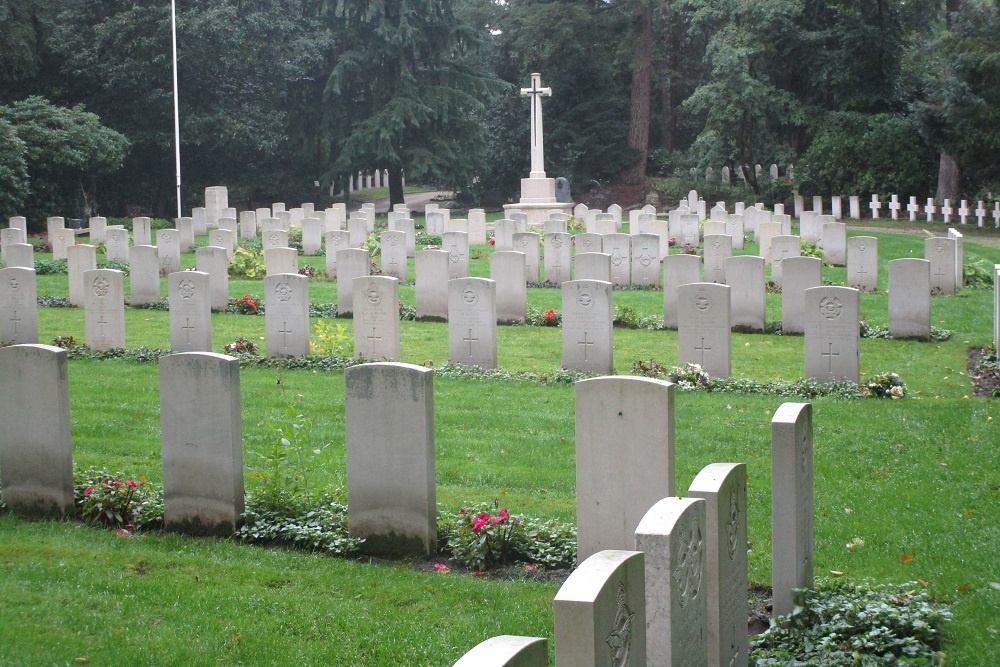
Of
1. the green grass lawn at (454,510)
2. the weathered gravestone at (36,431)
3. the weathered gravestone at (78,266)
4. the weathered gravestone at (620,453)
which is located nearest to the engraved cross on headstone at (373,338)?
the green grass lawn at (454,510)

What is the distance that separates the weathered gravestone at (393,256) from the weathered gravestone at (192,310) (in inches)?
301

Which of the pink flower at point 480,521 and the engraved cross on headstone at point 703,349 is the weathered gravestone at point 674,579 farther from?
the engraved cross on headstone at point 703,349

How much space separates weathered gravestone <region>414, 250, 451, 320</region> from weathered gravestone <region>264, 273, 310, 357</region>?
313cm

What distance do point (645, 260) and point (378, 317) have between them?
8.52 meters

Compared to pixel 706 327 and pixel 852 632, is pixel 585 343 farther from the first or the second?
pixel 852 632

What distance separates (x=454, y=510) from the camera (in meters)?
8.12

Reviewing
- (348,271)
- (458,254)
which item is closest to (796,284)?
(348,271)

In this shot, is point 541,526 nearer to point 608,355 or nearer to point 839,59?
point 608,355

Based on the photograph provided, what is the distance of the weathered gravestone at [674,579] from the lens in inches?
161

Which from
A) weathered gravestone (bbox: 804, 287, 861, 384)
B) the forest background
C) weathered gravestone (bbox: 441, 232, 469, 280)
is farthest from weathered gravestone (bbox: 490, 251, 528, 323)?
the forest background

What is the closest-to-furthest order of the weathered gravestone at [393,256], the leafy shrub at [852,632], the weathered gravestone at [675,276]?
1. the leafy shrub at [852,632]
2. the weathered gravestone at [675,276]
3. the weathered gravestone at [393,256]

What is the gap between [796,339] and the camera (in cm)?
1627

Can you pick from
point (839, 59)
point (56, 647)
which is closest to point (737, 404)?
point (56, 647)

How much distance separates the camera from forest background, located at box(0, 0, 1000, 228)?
119ft
